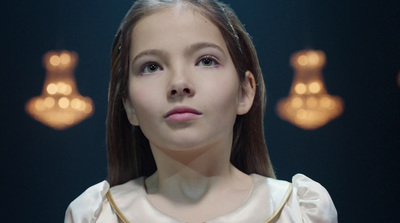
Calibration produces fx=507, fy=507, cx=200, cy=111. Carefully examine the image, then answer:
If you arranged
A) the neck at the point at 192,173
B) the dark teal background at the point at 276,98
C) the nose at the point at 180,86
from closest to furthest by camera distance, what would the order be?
the nose at the point at 180,86 < the neck at the point at 192,173 < the dark teal background at the point at 276,98

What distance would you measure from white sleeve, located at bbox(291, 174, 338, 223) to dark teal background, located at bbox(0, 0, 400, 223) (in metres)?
0.31

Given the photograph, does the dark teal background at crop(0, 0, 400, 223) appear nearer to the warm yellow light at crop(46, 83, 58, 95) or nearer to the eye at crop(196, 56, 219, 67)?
the warm yellow light at crop(46, 83, 58, 95)

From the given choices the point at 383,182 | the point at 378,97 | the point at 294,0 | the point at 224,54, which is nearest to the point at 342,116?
the point at 378,97

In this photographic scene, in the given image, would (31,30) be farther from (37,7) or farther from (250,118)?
(250,118)

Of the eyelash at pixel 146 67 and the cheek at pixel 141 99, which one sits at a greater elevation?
the eyelash at pixel 146 67

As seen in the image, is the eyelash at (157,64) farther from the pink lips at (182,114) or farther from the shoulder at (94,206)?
the shoulder at (94,206)

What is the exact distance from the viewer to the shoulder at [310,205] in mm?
1379

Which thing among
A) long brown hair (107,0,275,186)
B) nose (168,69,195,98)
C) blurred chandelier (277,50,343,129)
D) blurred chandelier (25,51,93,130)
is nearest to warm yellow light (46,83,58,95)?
blurred chandelier (25,51,93,130)

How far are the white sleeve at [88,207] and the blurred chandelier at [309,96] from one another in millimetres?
710

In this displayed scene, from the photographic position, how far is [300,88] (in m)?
1.75

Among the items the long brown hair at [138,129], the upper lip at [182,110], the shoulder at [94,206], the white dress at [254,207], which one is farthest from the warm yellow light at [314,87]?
the shoulder at [94,206]

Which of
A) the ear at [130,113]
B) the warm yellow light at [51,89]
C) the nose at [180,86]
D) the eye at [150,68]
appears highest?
the eye at [150,68]

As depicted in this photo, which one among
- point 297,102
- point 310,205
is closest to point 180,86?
point 310,205

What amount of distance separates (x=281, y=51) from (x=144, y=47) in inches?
22.0
